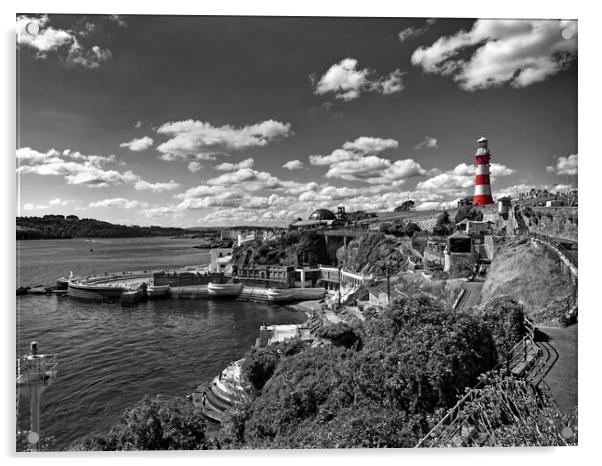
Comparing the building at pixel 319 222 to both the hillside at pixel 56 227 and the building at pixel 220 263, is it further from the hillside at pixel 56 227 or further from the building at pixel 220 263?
the hillside at pixel 56 227

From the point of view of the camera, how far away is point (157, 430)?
3.80m

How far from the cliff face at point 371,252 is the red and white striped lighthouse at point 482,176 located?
641cm

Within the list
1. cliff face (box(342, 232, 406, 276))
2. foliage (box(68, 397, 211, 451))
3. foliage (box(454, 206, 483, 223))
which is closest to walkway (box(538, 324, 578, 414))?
foliage (box(68, 397, 211, 451))

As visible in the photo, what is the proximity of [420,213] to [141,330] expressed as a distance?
70.7 ft

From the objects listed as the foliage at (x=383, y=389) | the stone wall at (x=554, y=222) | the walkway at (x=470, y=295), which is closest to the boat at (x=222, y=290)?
the walkway at (x=470, y=295)

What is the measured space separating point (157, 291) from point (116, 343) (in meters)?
11.9

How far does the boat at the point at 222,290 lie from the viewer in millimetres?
26156

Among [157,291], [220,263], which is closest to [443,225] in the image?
[157,291]

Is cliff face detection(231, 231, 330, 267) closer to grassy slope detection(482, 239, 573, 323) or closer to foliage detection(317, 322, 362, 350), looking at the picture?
grassy slope detection(482, 239, 573, 323)

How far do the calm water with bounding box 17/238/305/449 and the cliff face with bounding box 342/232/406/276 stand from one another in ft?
24.1

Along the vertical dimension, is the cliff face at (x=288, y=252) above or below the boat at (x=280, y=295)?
above

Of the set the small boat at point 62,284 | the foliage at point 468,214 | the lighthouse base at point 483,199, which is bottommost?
the small boat at point 62,284

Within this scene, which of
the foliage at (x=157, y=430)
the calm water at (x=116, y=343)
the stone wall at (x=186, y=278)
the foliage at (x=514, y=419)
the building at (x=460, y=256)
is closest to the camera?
the foliage at (x=514, y=419)

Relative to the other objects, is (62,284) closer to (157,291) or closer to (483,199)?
(157,291)
